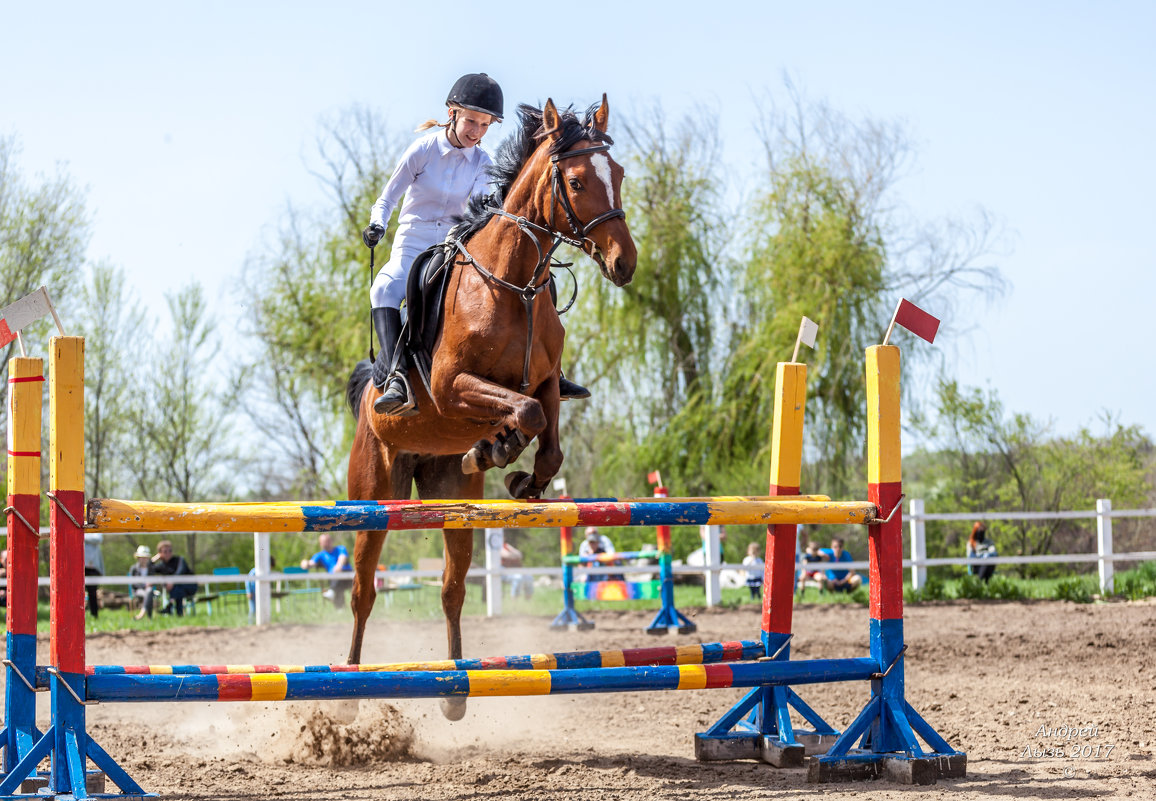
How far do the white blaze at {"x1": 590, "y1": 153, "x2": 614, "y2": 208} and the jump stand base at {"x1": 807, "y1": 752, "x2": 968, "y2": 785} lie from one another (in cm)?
221

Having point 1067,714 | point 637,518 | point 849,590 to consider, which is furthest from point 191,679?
point 849,590

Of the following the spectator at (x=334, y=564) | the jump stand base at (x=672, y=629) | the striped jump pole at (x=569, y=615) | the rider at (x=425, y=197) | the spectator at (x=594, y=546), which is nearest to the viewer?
the rider at (x=425, y=197)

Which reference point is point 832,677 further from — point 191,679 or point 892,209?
point 892,209

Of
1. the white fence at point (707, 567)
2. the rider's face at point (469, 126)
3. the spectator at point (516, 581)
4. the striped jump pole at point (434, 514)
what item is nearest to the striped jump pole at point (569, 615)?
the white fence at point (707, 567)

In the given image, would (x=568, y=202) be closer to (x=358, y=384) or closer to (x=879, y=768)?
(x=358, y=384)

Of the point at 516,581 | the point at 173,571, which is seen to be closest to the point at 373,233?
the point at 173,571

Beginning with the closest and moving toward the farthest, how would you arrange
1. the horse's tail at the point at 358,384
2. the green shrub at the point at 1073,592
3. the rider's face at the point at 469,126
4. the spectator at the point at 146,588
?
the rider's face at the point at 469,126, the horse's tail at the point at 358,384, the green shrub at the point at 1073,592, the spectator at the point at 146,588

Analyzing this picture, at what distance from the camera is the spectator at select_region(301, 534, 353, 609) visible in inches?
541

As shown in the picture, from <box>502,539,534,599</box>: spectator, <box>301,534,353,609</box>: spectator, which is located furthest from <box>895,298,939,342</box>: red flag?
<box>502,539,534,599</box>: spectator

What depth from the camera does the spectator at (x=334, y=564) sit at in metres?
13.8

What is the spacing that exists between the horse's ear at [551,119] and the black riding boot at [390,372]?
47.2 inches

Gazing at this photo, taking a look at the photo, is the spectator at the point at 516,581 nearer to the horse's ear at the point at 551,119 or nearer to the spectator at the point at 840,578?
the spectator at the point at 840,578

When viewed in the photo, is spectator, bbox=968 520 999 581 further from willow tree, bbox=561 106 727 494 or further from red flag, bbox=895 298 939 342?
red flag, bbox=895 298 939 342

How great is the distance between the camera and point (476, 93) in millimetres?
4816
